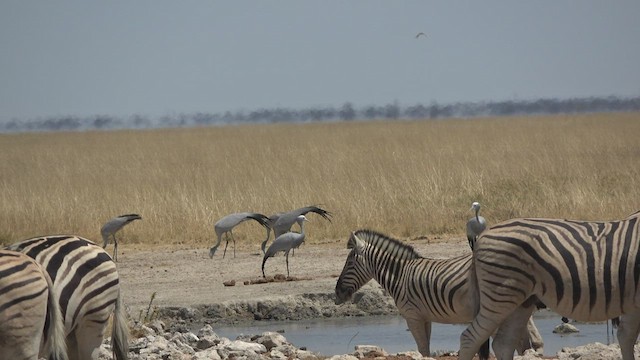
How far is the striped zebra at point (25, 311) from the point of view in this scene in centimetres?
525

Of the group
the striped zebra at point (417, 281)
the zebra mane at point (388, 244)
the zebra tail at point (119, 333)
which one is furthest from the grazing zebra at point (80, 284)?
the zebra mane at point (388, 244)

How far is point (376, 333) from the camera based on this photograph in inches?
394

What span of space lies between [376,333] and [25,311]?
16.6ft

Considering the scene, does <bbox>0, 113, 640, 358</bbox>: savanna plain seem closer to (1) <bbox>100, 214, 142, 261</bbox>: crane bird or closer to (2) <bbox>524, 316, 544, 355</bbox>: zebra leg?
(1) <bbox>100, 214, 142, 261</bbox>: crane bird

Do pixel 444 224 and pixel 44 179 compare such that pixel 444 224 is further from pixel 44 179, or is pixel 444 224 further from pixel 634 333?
pixel 44 179

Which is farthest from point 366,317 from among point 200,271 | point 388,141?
point 388,141

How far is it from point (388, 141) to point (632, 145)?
22.5 ft

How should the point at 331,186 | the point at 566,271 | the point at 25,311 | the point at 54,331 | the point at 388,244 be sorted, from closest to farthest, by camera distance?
the point at 25,311
the point at 54,331
the point at 566,271
the point at 388,244
the point at 331,186

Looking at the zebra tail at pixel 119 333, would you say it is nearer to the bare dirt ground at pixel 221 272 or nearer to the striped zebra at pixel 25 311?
the striped zebra at pixel 25 311

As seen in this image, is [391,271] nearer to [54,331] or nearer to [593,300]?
[593,300]

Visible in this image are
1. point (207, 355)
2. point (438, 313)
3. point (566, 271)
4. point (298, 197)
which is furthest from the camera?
point (298, 197)

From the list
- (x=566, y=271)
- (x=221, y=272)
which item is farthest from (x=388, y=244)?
(x=221, y=272)

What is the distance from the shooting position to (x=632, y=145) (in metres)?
27.0

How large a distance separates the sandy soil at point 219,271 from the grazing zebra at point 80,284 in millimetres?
4604
